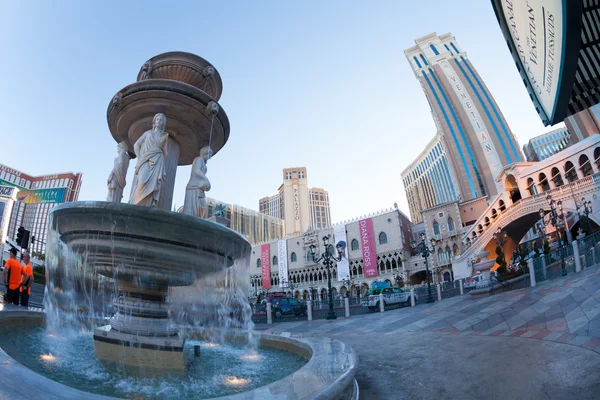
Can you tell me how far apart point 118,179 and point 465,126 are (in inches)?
3287

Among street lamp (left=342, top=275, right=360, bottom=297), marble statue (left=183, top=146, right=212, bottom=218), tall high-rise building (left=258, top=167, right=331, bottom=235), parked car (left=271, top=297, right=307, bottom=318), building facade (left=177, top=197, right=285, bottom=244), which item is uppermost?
tall high-rise building (left=258, top=167, right=331, bottom=235)

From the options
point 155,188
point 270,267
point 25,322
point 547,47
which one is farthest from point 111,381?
point 270,267

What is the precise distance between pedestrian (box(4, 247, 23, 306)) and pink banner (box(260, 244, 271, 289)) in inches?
1900

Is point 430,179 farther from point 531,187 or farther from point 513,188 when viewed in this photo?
point 531,187

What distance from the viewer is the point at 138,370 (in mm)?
3752

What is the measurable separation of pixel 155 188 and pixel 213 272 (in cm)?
152

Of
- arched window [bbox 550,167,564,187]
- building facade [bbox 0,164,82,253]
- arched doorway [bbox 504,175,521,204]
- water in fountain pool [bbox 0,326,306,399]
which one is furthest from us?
building facade [bbox 0,164,82,253]

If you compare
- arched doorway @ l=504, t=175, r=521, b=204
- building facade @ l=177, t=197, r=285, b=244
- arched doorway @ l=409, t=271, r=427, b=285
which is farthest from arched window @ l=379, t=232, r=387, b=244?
building facade @ l=177, t=197, r=285, b=244

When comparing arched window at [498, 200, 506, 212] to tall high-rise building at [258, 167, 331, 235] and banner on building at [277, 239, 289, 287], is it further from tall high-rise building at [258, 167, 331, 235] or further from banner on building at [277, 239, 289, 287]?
tall high-rise building at [258, 167, 331, 235]

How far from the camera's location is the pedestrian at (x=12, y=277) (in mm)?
7309

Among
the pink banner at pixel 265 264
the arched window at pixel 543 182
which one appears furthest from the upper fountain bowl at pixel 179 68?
the pink banner at pixel 265 264

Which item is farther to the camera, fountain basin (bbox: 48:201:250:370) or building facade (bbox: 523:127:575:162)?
building facade (bbox: 523:127:575:162)

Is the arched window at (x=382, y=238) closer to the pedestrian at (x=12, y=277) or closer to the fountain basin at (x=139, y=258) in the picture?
the pedestrian at (x=12, y=277)

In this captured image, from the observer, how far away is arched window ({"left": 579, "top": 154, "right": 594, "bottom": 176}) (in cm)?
3146
